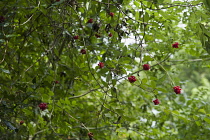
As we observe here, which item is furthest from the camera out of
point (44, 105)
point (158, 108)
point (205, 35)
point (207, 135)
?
point (158, 108)

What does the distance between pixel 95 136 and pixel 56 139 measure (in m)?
0.31

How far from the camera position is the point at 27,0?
5.18ft

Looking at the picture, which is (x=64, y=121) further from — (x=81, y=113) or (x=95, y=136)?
(x=81, y=113)

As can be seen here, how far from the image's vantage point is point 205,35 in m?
1.04

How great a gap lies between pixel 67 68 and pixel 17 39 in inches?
14.3

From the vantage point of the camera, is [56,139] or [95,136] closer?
[95,136]

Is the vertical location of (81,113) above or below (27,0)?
below

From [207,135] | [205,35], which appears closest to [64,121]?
[205,35]

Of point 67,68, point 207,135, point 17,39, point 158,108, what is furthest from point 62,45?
point 207,135

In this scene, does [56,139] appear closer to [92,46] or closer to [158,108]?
[92,46]

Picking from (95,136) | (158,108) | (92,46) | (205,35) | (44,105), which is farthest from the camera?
(158,108)

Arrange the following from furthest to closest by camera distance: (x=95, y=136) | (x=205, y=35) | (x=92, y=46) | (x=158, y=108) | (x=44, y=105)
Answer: (x=158, y=108)
(x=95, y=136)
(x=92, y=46)
(x=44, y=105)
(x=205, y=35)

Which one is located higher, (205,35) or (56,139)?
(205,35)

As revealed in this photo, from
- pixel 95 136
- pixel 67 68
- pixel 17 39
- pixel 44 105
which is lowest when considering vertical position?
pixel 95 136
